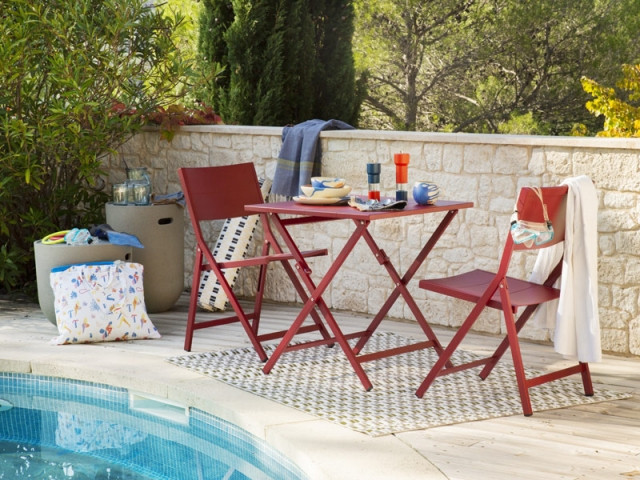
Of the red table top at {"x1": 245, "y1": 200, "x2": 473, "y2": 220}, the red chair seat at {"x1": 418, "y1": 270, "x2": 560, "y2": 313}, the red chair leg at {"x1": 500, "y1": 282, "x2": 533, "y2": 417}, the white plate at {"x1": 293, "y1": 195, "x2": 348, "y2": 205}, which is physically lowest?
the red chair leg at {"x1": 500, "y1": 282, "x2": 533, "y2": 417}

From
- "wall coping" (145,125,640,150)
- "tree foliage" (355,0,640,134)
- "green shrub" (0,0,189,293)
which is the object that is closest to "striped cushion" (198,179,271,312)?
"wall coping" (145,125,640,150)

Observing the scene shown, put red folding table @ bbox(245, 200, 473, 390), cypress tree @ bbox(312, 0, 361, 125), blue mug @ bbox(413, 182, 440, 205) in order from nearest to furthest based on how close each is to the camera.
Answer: red folding table @ bbox(245, 200, 473, 390)
blue mug @ bbox(413, 182, 440, 205)
cypress tree @ bbox(312, 0, 361, 125)

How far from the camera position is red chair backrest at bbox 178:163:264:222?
4875 mm

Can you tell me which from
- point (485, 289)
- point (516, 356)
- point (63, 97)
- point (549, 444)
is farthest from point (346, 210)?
point (63, 97)

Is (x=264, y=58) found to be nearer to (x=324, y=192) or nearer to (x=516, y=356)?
(x=324, y=192)

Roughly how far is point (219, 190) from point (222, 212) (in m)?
0.11

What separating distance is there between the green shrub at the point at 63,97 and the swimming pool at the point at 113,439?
1.64 meters

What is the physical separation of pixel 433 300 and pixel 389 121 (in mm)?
12149

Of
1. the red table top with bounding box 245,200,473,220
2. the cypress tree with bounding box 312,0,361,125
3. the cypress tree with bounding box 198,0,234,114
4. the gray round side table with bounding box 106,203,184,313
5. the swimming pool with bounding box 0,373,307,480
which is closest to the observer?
the swimming pool with bounding box 0,373,307,480

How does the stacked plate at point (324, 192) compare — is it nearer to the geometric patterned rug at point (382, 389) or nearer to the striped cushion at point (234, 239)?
the geometric patterned rug at point (382, 389)

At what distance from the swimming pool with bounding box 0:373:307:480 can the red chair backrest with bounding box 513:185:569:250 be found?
4.24 feet

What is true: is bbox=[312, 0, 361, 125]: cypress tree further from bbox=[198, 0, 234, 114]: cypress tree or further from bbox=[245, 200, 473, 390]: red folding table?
bbox=[245, 200, 473, 390]: red folding table

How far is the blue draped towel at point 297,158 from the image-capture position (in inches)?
233

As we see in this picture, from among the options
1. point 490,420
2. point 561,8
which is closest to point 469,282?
point 490,420
